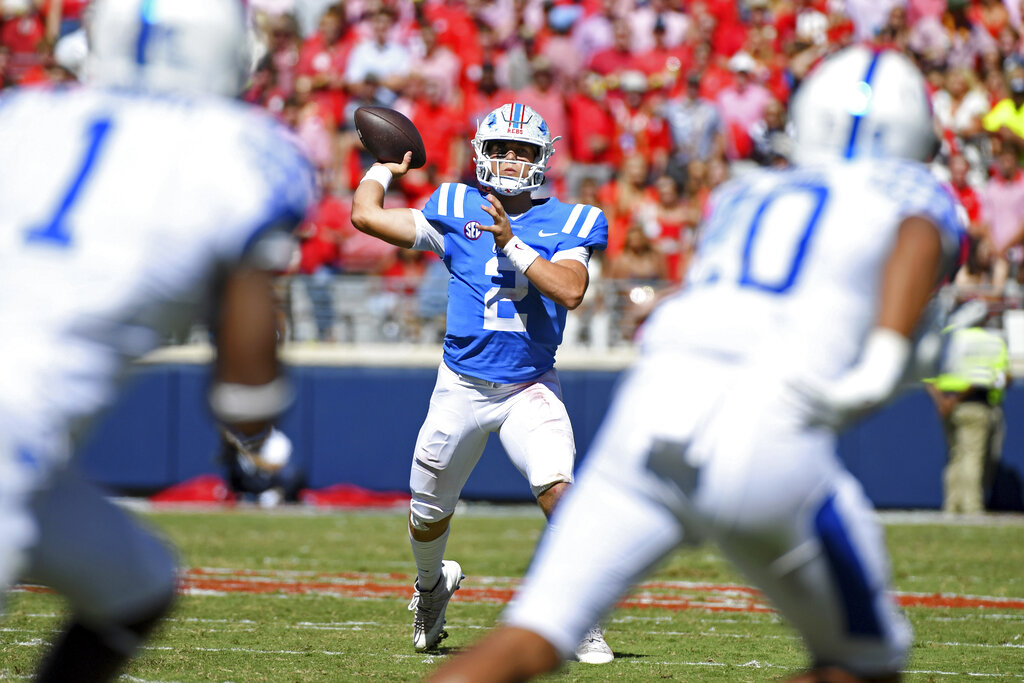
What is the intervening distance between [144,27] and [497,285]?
8.89 ft

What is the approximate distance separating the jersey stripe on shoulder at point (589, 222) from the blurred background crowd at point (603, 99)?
4995 millimetres

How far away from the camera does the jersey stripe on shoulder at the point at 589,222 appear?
533cm

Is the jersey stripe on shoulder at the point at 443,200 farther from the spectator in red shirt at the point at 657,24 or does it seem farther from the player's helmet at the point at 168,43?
the spectator in red shirt at the point at 657,24

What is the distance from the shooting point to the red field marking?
6.55 m

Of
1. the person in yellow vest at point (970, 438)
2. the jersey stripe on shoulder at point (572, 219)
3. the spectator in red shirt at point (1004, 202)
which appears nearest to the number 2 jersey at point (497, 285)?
the jersey stripe on shoulder at point (572, 219)

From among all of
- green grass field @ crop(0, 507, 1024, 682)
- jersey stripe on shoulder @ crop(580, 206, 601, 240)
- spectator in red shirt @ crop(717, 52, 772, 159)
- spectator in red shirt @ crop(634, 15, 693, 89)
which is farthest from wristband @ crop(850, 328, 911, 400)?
spectator in red shirt @ crop(634, 15, 693, 89)

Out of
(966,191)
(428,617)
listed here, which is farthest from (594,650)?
(966,191)

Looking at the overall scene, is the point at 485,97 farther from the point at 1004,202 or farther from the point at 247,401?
the point at 247,401

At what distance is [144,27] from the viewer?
2668 mm

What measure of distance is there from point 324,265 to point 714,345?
29.8 ft

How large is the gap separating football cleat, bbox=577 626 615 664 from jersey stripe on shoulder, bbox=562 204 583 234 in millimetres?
1492

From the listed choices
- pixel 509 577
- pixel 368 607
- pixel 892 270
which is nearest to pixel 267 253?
pixel 892 270

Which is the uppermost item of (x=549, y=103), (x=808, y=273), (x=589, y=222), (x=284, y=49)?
(x=284, y=49)

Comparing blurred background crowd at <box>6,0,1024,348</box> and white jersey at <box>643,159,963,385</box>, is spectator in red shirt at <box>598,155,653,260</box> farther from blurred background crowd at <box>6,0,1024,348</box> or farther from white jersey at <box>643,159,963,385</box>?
white jersey at <box>643,159,963,385</box>
